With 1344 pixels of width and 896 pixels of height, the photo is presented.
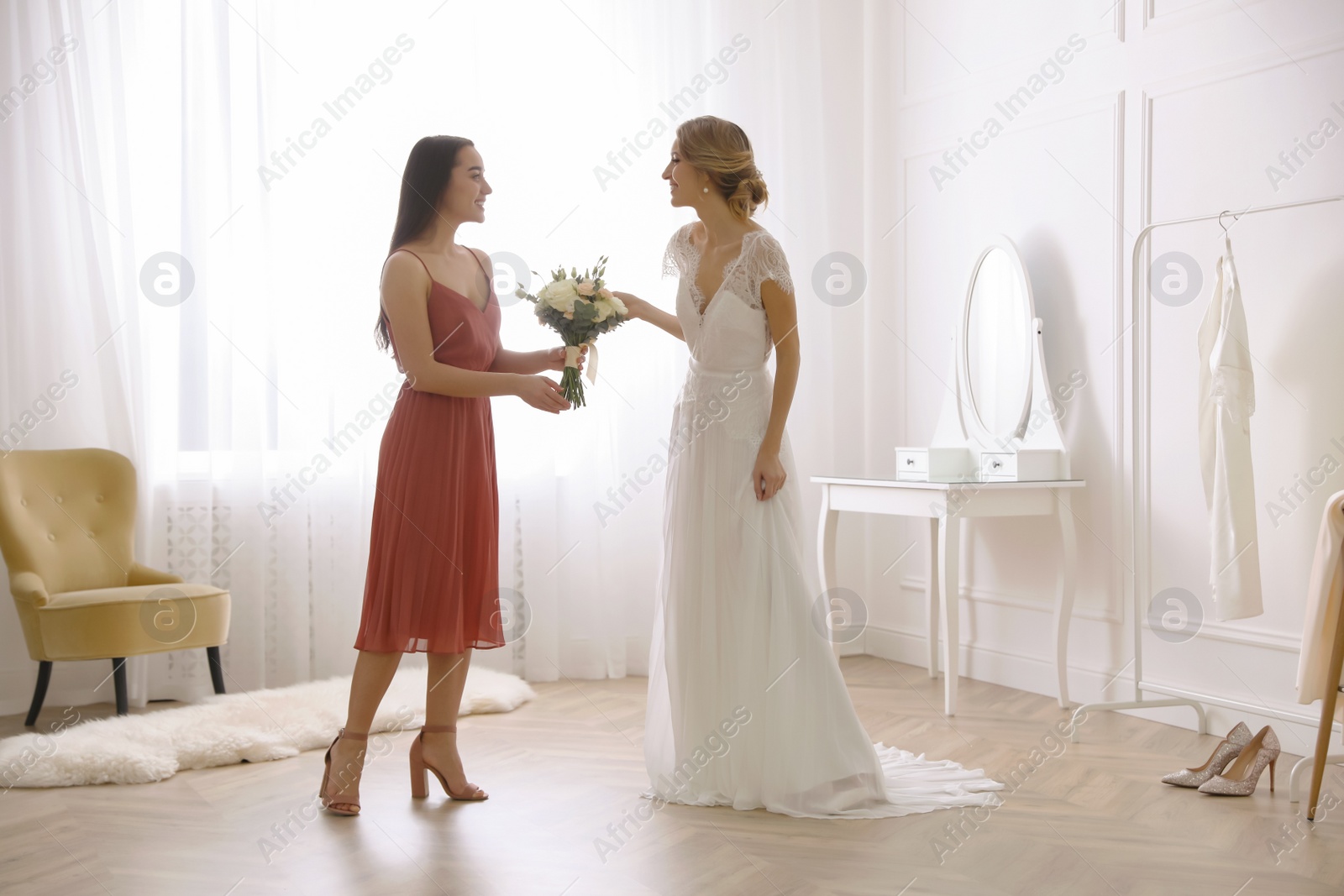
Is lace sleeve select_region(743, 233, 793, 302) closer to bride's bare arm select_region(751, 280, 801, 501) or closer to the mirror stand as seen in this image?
bride's bare arm select_region(751, 280, 801, 501)

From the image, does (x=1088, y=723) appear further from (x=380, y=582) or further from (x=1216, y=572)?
(x=380, y=582)

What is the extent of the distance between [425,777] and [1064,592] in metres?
2.48

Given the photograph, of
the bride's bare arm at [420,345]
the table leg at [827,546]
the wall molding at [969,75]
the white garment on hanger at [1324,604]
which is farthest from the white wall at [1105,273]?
the bride's bare arm at [420,345]

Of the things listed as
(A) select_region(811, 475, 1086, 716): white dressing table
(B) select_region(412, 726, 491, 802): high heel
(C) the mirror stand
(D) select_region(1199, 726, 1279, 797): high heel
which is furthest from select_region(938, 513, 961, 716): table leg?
(B) select_region(412, 726, 491, 802): high heel

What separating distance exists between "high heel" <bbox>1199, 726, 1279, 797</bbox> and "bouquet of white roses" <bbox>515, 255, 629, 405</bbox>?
211 centimetres

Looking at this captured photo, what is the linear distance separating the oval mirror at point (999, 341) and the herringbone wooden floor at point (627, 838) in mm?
1522

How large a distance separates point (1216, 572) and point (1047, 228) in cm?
170

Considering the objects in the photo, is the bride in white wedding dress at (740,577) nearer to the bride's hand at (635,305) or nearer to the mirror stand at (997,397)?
the bride's hand at (635,305)

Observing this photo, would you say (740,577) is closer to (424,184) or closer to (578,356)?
(578,356)

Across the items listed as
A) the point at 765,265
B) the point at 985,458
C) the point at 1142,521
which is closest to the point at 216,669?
the point at 765,265

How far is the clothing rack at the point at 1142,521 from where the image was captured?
12.0ft

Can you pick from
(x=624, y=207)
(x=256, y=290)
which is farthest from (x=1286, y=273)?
(x=256, y=290)

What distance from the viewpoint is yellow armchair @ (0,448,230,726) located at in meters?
3.87

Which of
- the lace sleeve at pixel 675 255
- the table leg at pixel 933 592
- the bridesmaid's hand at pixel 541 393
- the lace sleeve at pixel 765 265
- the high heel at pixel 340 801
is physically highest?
the lace sleeve at pixel 675 255
